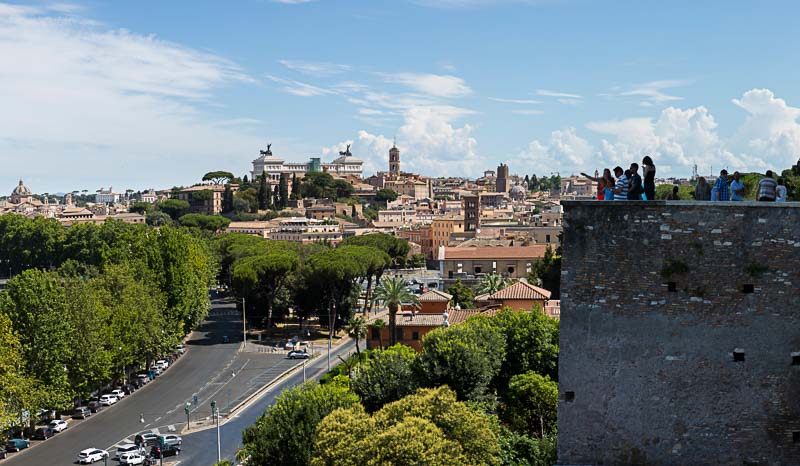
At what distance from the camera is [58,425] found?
149 feet

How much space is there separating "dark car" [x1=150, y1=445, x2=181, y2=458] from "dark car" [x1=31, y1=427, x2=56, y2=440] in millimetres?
7689

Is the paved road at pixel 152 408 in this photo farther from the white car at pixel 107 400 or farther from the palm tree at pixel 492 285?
the palm tree at pixel 492 285

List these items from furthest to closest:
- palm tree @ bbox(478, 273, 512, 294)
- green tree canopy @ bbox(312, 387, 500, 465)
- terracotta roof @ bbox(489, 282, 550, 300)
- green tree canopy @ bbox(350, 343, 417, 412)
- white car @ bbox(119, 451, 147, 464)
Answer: palm tree @ bbox(478, 273, 512, 294) → terracotta roof @ bbox(489, 282, 550, 300) → white car @ bbox(119, 451, 147, 464) → green tree canopy @ bbox(350, 343, 417, 412) → green tree canopy @ bbox(312, 387, 500, 465)

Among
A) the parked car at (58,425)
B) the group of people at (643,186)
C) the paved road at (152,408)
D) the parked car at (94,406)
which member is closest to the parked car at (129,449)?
the paved road at (152,408)

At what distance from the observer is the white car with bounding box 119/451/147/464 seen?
39375 mm

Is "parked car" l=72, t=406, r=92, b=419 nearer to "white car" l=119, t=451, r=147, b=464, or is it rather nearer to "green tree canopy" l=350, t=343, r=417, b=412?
"white car" l=119, t=451, r=147, b=464

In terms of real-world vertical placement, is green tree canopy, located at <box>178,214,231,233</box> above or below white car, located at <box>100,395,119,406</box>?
above

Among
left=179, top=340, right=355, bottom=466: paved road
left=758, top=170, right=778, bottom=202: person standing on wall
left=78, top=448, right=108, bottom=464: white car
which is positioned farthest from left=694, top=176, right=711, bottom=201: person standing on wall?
left=78, top=448, right=108, bottom=464: white car

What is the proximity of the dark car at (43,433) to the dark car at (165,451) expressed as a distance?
25.2 ft

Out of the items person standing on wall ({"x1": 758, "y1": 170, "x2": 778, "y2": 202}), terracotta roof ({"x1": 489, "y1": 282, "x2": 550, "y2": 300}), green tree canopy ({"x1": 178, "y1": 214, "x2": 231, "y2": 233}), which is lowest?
terracotta roof ({"x1": 489, "y1": 282, "x2": 550, "y2": 300})

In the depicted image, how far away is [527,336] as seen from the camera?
109 feet

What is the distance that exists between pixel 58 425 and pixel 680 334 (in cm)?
4234

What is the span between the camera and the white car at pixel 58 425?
148ft

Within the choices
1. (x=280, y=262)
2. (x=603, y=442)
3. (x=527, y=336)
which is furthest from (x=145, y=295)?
(x=603, y=442)
